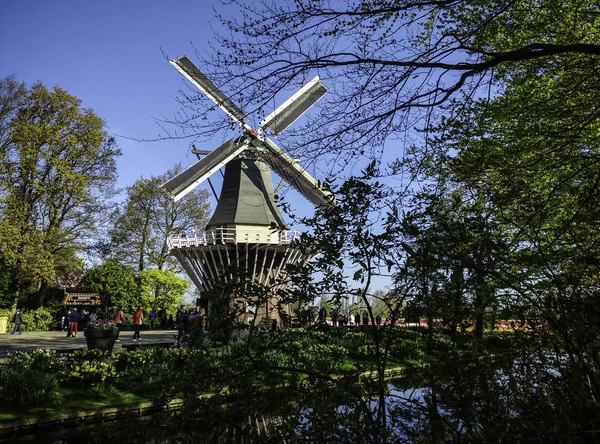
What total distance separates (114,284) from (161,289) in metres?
3.05

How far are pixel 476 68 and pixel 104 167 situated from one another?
977 inches

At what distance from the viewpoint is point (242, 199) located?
74.2ft

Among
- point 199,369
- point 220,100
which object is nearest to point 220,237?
point 220,100

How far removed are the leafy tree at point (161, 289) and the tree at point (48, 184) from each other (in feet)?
14.4

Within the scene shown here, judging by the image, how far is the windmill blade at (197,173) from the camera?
22.1 meters

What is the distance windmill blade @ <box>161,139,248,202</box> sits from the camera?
2209cm

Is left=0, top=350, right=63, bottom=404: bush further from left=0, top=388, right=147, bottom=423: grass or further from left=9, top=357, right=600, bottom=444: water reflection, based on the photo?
left=9, top=357, right=600, bottom=444: water reflection

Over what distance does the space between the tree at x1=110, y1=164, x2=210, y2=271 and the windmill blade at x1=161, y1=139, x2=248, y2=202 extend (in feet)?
30.7

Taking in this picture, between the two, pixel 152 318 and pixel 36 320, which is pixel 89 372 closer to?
pixel 36 320

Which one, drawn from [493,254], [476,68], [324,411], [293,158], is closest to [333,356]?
[324,411]

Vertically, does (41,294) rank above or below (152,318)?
above

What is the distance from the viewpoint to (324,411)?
2270mm

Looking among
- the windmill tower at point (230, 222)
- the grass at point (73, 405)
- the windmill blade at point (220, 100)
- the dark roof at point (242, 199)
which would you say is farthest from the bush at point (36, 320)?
the windmill blade at point (220, 100)

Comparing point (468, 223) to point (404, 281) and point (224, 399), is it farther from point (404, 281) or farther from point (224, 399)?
point (224, 399)
